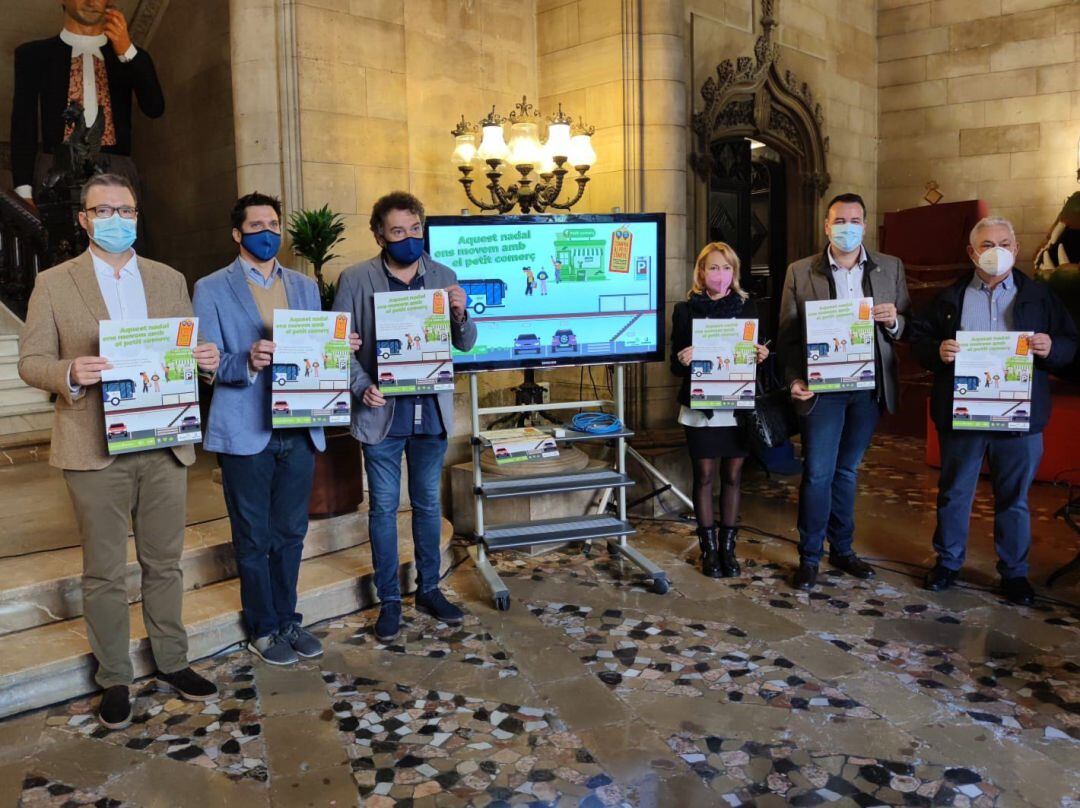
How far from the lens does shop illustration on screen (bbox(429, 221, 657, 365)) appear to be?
4195 mm

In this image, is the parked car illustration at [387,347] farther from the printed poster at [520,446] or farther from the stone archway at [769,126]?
the stone archway at [769,126]

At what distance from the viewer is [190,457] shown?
10.0 ft

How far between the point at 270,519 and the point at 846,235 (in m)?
2.70

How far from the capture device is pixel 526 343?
4.32 m

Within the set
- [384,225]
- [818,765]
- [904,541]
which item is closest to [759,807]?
[818,765]

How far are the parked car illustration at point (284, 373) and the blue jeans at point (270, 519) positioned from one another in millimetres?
217

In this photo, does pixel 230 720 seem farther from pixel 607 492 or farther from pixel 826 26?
pixel 826 26

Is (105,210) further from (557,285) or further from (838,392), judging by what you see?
(838,392)

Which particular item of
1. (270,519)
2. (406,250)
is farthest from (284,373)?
(406,250)

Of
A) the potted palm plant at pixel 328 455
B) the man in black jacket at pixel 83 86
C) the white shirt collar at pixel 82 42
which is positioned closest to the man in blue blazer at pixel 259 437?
the potted palm plant at pixel 328 455

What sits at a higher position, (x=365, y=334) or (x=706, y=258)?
(x=706, y=258)

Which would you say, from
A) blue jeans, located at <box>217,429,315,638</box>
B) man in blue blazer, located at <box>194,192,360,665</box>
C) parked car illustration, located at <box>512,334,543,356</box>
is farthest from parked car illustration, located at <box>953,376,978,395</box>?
blue jeans, located at <box>217,429,315,638</box>

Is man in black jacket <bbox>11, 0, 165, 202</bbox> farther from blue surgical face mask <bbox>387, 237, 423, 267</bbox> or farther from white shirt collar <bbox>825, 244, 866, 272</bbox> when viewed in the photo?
white shirt collar <bbox>825, 244, 866, 272</bbox>

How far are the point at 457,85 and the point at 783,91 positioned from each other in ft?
10.7
